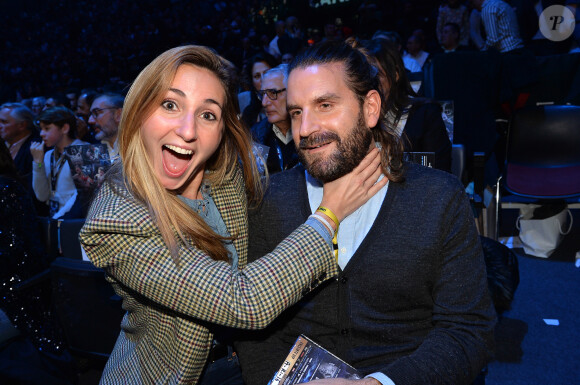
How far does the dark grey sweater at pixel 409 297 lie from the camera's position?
150 cm

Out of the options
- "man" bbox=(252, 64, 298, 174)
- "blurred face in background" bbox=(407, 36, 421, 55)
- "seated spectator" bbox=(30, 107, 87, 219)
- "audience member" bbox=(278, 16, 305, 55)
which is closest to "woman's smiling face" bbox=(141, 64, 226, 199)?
"man" bbox=(252, 64, 298, 174)

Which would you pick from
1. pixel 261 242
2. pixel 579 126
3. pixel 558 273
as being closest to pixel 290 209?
pixel 261 242

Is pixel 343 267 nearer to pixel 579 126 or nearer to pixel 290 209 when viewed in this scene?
pixel 290 209

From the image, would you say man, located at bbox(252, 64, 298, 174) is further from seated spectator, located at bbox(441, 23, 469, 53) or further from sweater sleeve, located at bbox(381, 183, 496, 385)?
seated spectator, located at bbox(441, 23, 469, 53)

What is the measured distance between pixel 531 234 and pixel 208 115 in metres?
3.78

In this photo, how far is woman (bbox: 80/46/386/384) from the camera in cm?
134

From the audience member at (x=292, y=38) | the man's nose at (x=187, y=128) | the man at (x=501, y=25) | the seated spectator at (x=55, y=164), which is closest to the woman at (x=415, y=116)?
the man's nose at (x=187, y=128)

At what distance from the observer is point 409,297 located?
1.57 meters

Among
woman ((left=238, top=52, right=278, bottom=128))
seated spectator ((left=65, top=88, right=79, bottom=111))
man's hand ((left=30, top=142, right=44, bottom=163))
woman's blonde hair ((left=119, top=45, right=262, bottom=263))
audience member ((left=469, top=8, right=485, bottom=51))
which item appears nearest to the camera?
woman's blonde hair ((left=119, top=45, right=262, bottom=263))

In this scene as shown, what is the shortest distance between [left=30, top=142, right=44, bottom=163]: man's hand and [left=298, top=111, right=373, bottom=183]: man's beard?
426cm

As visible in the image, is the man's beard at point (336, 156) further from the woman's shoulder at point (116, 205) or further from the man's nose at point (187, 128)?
the woman's shoulder at point (116, 205)

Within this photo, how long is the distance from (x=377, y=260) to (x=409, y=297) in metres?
0.16

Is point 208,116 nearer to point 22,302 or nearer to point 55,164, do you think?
point 22,302

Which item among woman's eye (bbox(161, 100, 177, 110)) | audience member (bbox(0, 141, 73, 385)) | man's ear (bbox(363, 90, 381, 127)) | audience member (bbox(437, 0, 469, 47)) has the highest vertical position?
audience member (bbox(437, 0, 469, 47))
